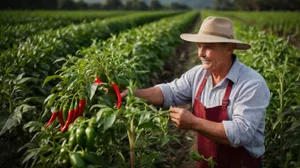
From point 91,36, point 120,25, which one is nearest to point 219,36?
point 91,36

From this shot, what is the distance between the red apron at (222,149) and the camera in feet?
7.55

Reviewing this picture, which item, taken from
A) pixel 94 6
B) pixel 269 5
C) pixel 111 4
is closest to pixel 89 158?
pixel 94 6

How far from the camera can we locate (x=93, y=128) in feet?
5.23

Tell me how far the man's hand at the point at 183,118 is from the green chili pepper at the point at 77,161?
0.74m

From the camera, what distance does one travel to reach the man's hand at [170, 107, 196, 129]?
6.66ft

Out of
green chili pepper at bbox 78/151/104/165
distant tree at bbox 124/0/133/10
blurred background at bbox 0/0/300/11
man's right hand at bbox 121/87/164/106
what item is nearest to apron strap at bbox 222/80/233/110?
man's right hand at bbox 121/87/164/106

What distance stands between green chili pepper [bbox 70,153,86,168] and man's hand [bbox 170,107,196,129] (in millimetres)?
737

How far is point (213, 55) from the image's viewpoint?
2.28m

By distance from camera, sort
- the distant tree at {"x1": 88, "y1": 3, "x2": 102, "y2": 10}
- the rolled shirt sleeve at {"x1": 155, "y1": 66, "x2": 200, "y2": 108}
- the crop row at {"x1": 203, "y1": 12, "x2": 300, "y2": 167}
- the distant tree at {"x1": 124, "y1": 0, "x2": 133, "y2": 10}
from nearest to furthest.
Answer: the rolled shirt sleeve at {"x1": 155, "y1": 66, "x2": 200, "y2": 108}
the crop row at {"x1": 203, "y1": 12, "x2": 300, "y2": 167}
the distant tree at {"x1": 88, "y1": 3, "x2": 102, "y2": 10}
the distant tree at {"x1": 124, "y1": 0, "x2": 133, "y2": 10}

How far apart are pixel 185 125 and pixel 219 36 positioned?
701mm

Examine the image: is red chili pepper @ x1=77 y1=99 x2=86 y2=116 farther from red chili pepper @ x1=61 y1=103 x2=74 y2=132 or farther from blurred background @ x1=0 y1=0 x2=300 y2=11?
blurred background @ x1=0 y1=0 x2=300 y2=11

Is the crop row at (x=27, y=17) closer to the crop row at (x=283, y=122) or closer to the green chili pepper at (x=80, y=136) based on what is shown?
the crop row at (x=283, y=122)

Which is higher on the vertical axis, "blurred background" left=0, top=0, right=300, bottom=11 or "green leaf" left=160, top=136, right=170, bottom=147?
"green leaf" left=160, top=136, right=170, bottom=147

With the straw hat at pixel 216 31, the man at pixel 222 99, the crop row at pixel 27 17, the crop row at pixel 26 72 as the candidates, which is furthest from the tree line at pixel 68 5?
the straw hat at pixel 216 31
